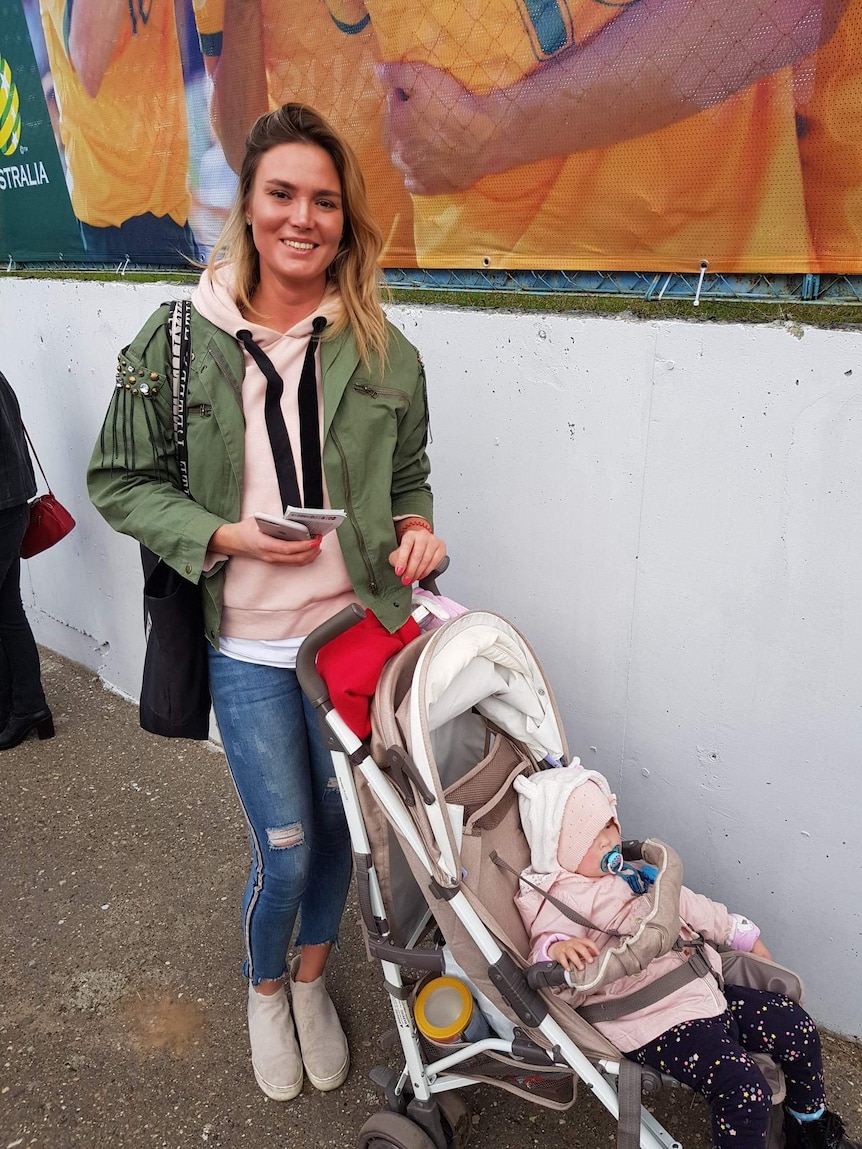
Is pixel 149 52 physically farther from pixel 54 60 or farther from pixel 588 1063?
pixel 588 1063

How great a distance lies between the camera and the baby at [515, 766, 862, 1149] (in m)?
1.78

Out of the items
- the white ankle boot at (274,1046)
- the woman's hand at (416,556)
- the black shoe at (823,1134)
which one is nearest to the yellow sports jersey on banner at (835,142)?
the woman's hand at (416,556)

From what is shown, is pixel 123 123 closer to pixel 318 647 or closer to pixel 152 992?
pixel 318 647

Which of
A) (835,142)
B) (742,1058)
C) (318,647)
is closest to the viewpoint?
(742,1058)

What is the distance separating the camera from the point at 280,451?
1.99 m

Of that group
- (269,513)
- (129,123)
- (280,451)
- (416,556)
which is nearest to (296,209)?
(280,451)

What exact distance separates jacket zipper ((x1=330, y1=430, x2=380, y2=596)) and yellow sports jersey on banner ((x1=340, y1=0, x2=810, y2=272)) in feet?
3.20

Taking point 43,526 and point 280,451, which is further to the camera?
point 43,526

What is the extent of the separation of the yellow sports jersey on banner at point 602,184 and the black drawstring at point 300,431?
914 mm

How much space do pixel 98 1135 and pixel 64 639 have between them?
3.05 meters

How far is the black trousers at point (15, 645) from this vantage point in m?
3.75

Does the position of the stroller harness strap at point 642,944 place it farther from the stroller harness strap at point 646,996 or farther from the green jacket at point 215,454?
the green jacket at point 215,454

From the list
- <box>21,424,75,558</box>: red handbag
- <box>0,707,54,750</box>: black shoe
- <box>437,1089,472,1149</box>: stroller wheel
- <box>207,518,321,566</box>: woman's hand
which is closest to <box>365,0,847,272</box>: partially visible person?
<box>207,518,321,566</box>: woman's hand

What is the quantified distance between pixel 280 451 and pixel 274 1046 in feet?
5.45
